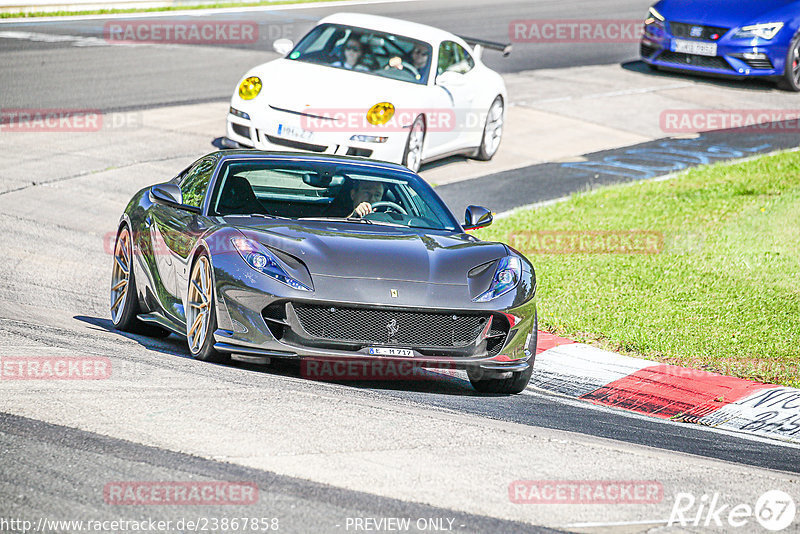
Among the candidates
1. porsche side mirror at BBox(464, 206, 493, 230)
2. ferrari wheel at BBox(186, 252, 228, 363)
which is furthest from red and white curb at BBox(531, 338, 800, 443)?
ferrari wheel at BBox(186, 252, 228, 363)

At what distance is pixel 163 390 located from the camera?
579cm

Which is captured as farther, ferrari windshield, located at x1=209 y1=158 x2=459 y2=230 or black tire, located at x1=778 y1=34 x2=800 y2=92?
black tire, located at x1=778 y1=34 x2=800 y2=92

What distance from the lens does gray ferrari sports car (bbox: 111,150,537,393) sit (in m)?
6.72

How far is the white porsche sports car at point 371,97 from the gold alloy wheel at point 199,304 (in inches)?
242

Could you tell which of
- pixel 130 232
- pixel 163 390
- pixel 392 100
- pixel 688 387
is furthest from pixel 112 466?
pixel 392 100

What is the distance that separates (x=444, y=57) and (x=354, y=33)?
3.89 feet

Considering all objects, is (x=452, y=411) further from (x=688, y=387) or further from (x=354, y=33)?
(x=354, y=33)

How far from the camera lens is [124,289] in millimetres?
8508

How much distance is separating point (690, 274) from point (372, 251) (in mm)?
4695

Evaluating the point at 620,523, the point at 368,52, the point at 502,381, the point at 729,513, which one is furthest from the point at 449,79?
the point at 620,523

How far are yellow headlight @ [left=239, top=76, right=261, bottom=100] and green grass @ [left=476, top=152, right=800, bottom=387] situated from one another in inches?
129

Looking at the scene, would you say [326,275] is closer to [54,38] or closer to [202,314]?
[202,314]
